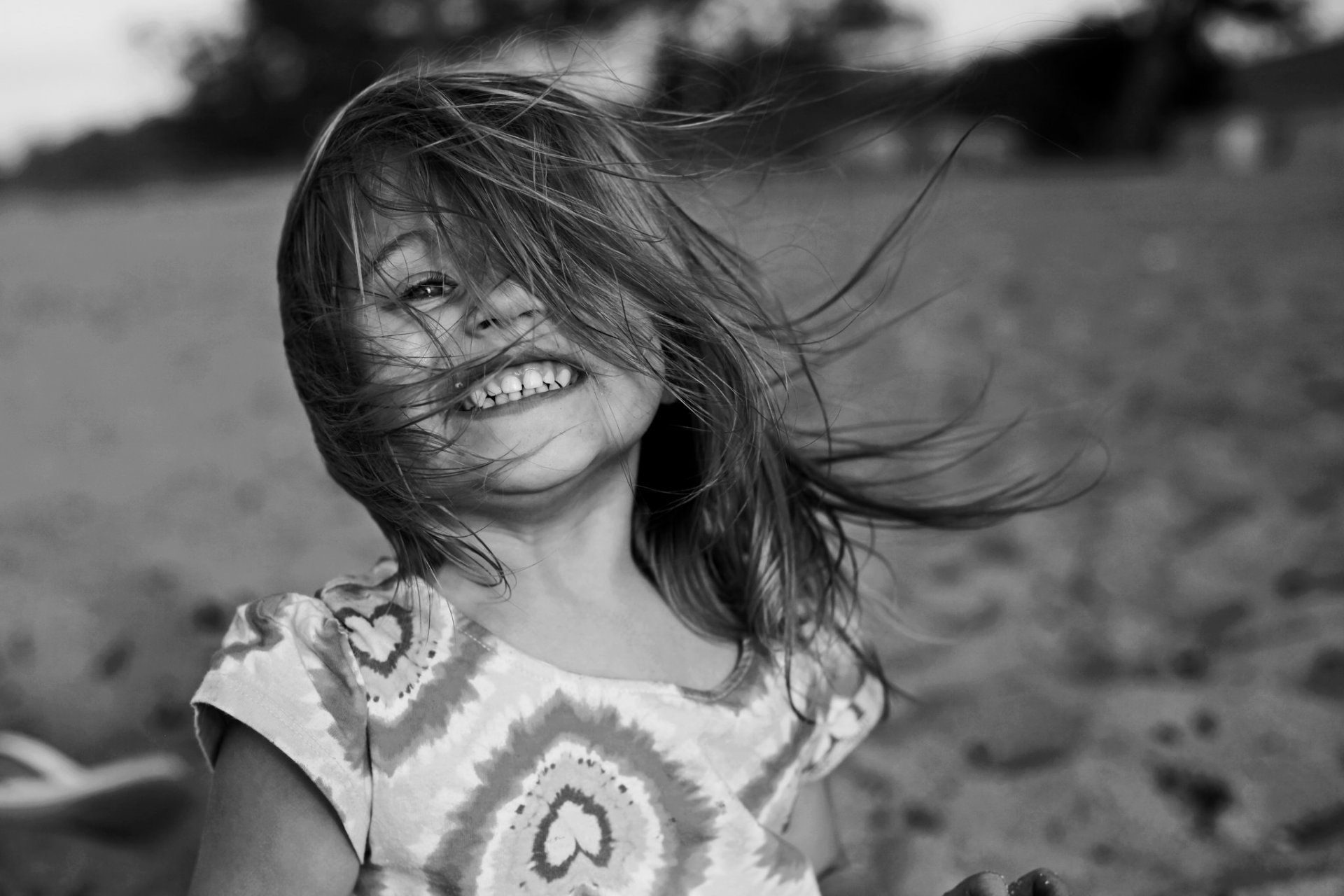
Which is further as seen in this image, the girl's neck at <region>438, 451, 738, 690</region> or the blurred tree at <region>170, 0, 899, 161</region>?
the blurred tree at <region>170, 0, 899, 161</region>

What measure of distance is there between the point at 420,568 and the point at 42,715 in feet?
4.63

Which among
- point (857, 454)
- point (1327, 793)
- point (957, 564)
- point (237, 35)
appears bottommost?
point (237, 35)

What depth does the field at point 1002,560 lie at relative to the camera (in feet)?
6.23

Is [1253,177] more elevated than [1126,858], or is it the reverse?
[1126,858]

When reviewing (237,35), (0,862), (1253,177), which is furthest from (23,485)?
(237,35)

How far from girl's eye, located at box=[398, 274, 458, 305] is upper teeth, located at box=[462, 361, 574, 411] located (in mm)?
94

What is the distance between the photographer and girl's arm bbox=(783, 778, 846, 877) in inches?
60.5

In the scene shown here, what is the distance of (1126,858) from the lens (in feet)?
6.00

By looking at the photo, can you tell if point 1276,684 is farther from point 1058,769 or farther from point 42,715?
point 42,715

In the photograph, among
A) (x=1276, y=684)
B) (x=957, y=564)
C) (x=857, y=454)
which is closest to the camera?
(x=857, y=454)

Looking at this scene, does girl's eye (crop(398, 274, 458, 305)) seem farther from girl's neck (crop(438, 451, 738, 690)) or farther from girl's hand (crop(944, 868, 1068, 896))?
girl's hand (crop(944, 868, 1068, 896))

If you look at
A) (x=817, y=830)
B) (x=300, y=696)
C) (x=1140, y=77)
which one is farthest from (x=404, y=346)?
(x=1140, y=77)

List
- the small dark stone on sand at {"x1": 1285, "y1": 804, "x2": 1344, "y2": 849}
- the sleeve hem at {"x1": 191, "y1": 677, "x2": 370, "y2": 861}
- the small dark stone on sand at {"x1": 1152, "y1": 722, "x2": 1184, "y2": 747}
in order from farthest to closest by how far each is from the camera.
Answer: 1. the small dark stone on sand at {"x1": 1152, "y1": 722, "x2": 1184, "y2": 747}
2. the small dark stone on sand at {"x1": 1285, "y1": 804, "x2": 1344, "y2": 849}
3. the sleeve hem at {"x1": 191, "y1": 677, "x2": 370, "y2": 861}

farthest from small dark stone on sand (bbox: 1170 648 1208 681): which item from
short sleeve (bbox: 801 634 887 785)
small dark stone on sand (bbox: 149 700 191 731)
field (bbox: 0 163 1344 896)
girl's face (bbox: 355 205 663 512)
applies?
small dark stone on sand (bbox: 149 700 191 731)
